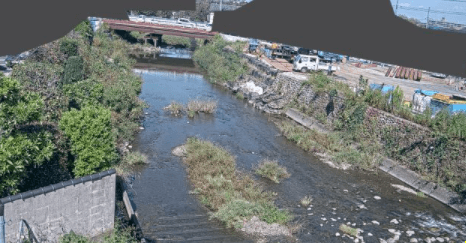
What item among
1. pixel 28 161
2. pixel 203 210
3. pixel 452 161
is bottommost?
pixel 203 210

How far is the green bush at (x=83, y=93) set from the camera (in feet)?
36.0

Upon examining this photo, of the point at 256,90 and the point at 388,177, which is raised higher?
the point at 256,90

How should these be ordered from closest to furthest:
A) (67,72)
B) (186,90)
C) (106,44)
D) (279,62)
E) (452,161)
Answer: (452,161)
(67,72)
(186,90)
(279,62)
(106,44)

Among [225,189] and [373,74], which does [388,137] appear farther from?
[373,74]

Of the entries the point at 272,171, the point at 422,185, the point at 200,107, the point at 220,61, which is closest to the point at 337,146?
the point at 422,185

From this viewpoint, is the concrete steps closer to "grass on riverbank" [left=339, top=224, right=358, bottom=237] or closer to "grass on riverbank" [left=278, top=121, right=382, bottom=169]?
"grass on riverbank" [left=339, top=224, right=358, bottom=237]

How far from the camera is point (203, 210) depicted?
980 cm

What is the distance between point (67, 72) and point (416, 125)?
38.3ft

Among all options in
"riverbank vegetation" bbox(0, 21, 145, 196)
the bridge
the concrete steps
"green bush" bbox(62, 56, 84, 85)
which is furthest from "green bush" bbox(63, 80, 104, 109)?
the bridge

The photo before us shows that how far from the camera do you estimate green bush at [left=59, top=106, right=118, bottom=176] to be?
7758 millimetres

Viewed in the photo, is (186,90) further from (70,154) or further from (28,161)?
(28,161)

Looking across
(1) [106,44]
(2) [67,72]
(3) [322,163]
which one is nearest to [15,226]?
(2) [67,72]

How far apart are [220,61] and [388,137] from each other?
1575 centimetres

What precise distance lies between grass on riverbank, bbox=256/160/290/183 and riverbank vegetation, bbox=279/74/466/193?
8.22 feet
